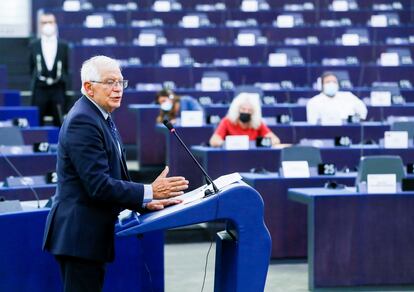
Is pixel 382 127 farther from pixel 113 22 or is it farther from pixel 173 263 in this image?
pixel 113 22

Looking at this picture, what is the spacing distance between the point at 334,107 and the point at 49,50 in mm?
2946

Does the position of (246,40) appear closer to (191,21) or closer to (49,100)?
(191,21)

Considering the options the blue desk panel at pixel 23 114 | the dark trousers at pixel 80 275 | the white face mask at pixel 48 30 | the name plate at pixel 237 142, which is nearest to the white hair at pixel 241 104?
the name plate at pixel 237 142

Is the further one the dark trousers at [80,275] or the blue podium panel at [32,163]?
the blue podium panel at [32,163]

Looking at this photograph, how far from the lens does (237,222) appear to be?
3.73 metres

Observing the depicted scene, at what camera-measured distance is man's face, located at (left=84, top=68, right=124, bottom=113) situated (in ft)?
12.1

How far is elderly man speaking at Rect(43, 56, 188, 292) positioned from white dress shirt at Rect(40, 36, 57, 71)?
730cm

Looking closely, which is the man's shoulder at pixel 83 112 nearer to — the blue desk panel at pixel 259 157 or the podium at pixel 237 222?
the podium at pixel 237 222

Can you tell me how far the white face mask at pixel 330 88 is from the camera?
10.3m

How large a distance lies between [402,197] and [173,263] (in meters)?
1.64

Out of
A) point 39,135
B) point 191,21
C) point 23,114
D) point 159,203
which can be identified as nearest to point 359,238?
point 159,203

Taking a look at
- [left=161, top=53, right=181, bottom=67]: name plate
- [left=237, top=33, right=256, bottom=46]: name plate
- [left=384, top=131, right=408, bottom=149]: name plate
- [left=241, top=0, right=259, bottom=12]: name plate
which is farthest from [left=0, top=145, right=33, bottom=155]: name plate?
[left=241, top=0, right=259, bottom=12]: name plate

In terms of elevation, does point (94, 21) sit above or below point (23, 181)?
above

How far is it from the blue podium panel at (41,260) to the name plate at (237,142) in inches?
129
